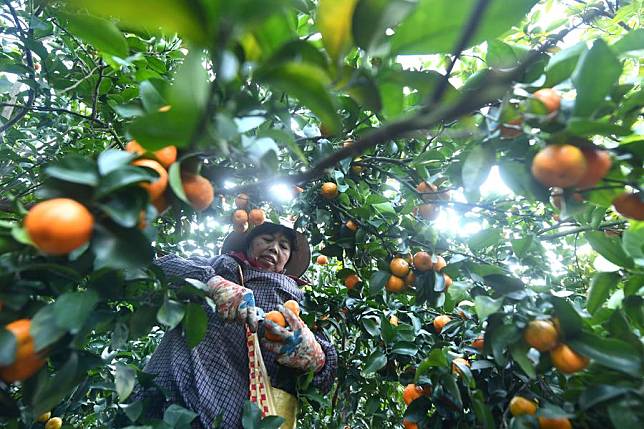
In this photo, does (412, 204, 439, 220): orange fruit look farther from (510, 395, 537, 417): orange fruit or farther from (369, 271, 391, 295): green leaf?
(510, 395, 537, 417): orange fruit

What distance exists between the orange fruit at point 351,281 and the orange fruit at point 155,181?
118cm

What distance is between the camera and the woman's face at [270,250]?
1.77 m

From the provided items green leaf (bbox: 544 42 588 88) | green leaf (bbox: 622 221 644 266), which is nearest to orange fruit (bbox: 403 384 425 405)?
green leaf (bbox: 622 221 644 266)

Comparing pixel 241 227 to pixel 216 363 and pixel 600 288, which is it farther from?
pixel 600 288

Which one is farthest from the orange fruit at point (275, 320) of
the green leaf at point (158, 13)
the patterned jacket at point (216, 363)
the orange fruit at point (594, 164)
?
the green leaf at point (158, 13)

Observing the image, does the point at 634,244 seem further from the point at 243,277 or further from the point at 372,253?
the point at 243,277

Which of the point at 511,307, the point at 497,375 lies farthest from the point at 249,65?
the point at 497,375

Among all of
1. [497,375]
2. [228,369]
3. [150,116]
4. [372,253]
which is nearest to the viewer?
[150,116]

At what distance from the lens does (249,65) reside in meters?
0.61

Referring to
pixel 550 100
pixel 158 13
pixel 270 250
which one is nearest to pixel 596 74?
pixel 550 100

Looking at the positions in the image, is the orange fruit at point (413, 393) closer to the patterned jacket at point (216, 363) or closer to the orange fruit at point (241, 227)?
the patterned jacket at point (216, 363)

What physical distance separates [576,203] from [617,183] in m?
0.07

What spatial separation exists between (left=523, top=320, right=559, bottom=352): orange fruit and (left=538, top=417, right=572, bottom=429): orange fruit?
0.12 m

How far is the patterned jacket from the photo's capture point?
126 cm
